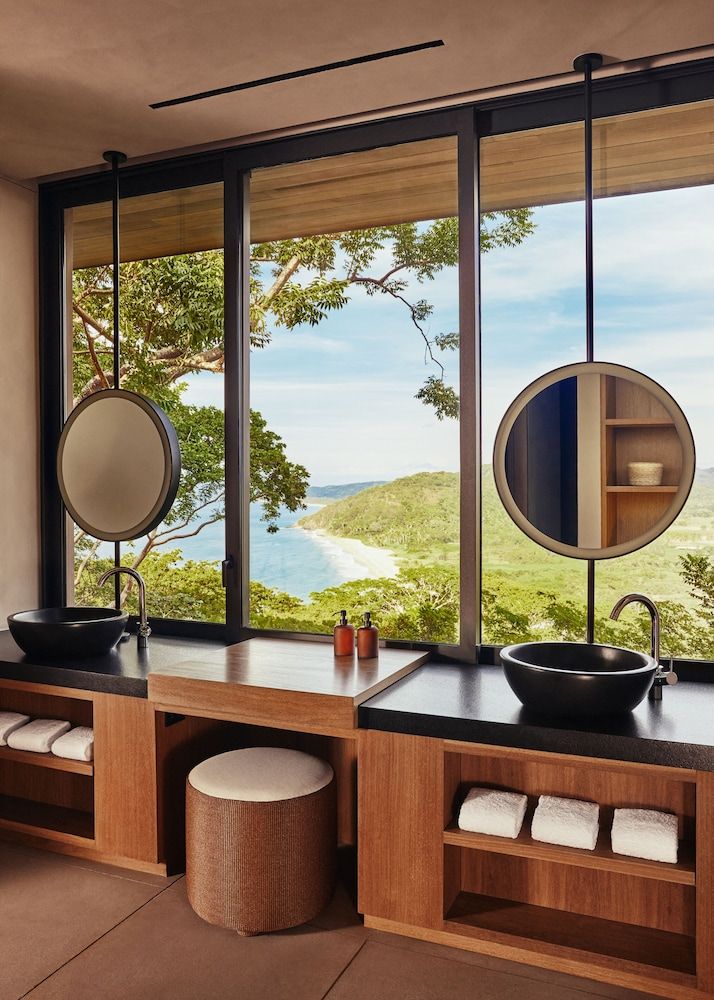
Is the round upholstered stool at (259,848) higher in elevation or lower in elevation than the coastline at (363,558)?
Answer: lower

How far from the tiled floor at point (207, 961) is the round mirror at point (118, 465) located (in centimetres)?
128

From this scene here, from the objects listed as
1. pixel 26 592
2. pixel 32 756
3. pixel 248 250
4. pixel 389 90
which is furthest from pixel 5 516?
pixel 389 90

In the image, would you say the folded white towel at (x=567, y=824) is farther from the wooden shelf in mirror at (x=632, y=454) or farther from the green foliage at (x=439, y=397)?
the green foliage at (x=439, y=397)

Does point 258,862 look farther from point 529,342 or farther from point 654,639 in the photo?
point 529,342

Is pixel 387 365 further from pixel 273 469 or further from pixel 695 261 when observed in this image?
pixel 695 261

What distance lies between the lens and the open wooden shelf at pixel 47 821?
2.62 meters

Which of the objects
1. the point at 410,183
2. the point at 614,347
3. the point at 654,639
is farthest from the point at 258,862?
the point at 614,347

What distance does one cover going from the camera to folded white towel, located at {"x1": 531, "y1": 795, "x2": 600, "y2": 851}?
194 cm

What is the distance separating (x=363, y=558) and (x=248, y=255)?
→ 334 centimetres

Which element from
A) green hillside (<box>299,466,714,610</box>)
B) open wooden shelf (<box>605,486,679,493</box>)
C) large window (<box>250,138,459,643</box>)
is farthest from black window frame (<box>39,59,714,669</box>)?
green hillside (<box>299,466,714,610</box>)

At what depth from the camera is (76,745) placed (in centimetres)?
255

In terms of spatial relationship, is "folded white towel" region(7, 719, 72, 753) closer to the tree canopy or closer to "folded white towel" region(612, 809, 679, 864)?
"folded white towel" region(612, 809, 679, 864)

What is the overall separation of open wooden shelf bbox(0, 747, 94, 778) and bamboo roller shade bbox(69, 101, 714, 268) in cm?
211

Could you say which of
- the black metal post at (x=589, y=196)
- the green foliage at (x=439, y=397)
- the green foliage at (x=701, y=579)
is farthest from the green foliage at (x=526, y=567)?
the black metal post at (x=589, y=196)
